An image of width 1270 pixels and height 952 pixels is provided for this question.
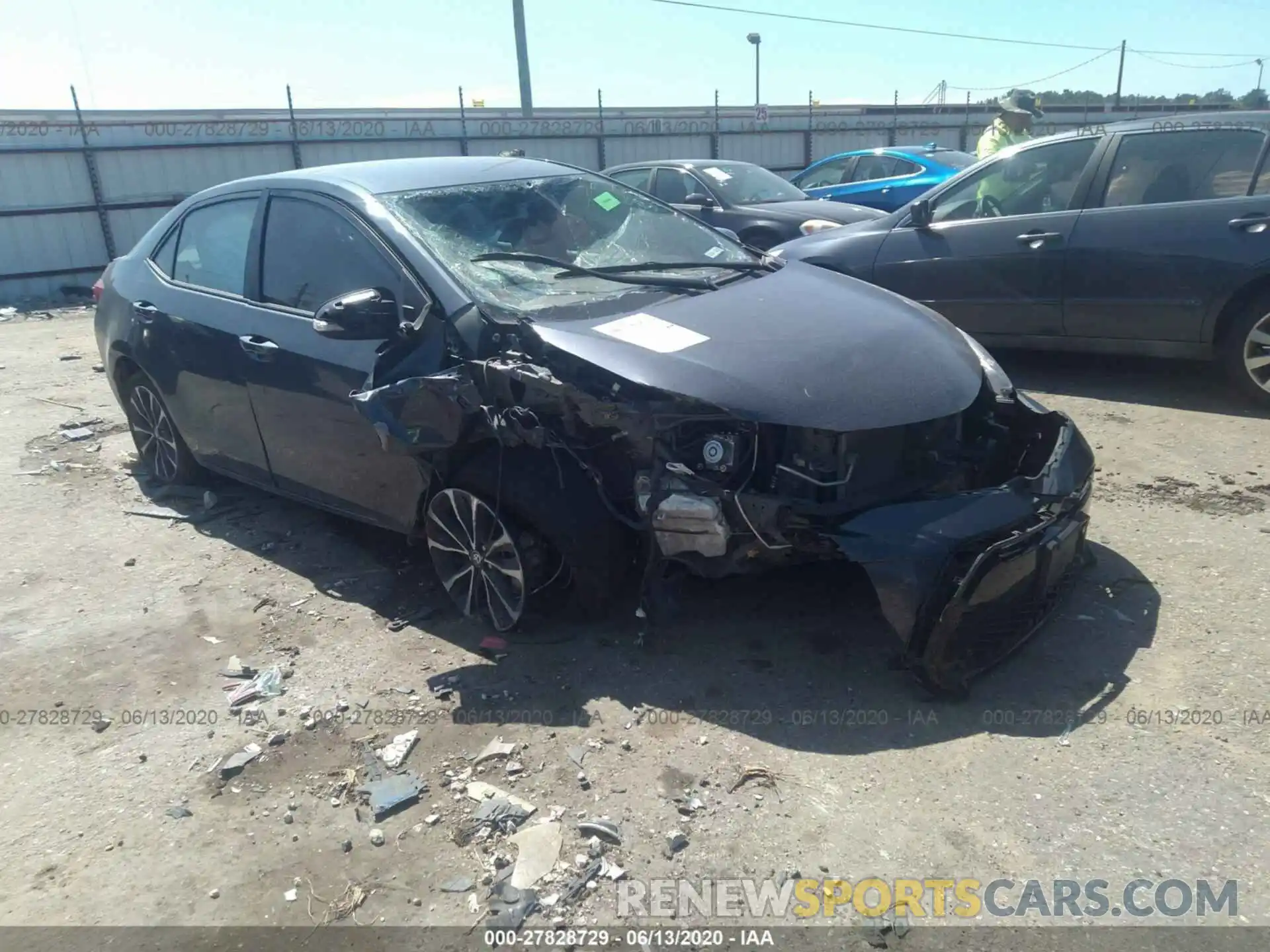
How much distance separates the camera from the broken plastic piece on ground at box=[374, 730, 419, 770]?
312cm

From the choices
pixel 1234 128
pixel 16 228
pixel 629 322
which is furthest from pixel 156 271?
pixel 16 228

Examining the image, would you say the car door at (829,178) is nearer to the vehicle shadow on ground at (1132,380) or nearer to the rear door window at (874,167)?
the rear door window at (874,167)

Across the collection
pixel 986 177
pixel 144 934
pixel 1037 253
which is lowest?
pixel 144 934

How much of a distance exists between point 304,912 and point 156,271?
3.95 metres

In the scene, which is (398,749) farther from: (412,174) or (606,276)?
(412,174)

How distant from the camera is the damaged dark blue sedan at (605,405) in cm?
315

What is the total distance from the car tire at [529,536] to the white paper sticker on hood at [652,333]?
491mm

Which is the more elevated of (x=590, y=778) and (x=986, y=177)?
(x=986, y=177)

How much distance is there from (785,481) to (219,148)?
15.4 m

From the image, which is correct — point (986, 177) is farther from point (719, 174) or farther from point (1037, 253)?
point (719, 174)

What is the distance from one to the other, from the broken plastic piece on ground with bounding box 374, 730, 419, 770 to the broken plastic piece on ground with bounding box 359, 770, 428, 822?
0.06 metres

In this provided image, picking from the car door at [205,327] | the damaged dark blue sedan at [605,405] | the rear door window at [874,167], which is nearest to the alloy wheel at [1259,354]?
the damaged dark blue sedan at [605,405]

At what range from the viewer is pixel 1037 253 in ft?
20.4

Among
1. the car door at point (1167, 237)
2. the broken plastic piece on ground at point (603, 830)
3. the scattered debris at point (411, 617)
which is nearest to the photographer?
the broken plastic piece on ground at point (603, 830)
